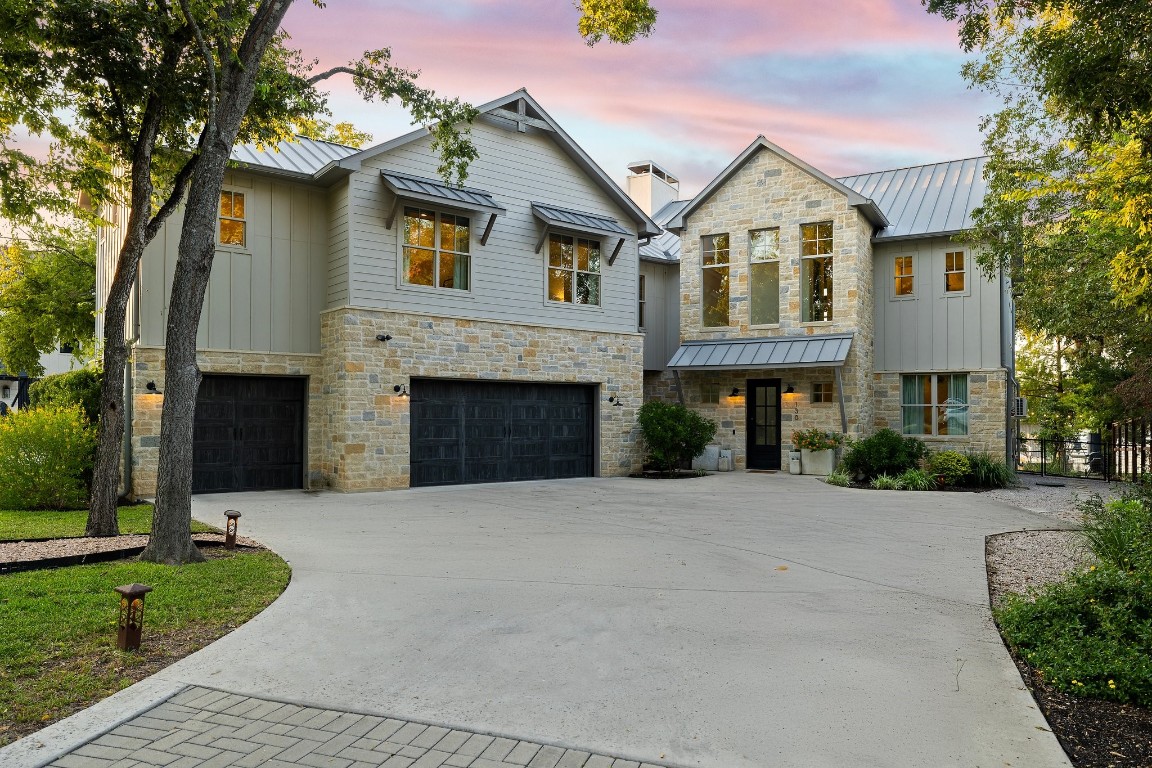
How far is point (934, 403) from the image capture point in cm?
1872

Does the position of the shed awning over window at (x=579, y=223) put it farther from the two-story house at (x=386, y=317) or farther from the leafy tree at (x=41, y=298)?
the leafy tree at (x=41, y=298)

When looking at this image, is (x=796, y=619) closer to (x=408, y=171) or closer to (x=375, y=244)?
(x=375, y=244)

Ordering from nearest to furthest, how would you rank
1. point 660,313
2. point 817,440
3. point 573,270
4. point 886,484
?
point 886,484
point 573,270
point 817,440
point 660,313

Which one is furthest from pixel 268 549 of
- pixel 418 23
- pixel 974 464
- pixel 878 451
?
pixel 974 464

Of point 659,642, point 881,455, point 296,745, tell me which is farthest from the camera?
point 881,455

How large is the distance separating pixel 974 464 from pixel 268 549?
15.1 metres

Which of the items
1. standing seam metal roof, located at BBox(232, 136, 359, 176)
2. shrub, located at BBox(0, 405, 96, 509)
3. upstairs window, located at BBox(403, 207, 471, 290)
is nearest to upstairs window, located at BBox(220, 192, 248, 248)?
standing seam metal roof, located at BBox(232, 136, 359, 176)

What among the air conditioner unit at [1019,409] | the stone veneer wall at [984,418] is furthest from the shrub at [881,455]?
the air conditioner unit at [1019,409]

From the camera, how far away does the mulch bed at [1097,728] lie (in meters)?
3.63

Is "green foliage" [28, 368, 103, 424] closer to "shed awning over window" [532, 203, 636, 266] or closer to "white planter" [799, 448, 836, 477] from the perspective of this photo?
"shed awning over window" [532, 203, 636, 266]

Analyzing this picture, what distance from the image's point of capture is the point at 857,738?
3715mm

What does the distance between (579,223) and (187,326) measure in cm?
1064

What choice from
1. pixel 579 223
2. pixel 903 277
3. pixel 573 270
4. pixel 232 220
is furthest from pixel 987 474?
pixel 232 220

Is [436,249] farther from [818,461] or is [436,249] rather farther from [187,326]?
[818,461]
